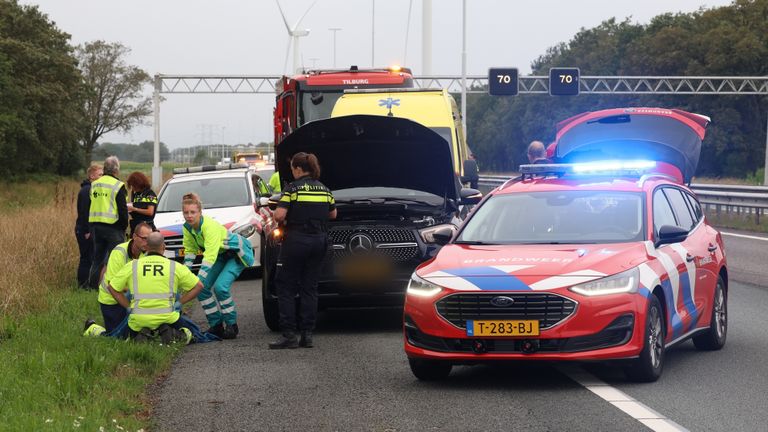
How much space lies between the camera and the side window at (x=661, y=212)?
1007cm

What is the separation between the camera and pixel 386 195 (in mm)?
13500

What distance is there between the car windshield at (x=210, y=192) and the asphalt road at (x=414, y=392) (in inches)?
330

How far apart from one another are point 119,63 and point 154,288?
99721 mm

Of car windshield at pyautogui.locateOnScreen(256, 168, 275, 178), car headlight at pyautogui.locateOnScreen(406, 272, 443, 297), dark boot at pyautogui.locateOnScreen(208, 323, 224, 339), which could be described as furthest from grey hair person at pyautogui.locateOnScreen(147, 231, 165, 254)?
car windshield at pyautogui.locateOnScreen(256, 168, 275, 178)

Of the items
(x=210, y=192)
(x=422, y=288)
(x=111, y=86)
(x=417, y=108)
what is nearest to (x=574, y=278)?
(x=422, y=288)

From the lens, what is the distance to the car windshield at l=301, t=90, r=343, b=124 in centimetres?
2238

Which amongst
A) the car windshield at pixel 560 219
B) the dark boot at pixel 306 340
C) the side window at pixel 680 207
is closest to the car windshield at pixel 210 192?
the dark boot at pixel 306 340

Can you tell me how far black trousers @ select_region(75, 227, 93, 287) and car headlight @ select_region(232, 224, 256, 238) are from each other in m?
2.36

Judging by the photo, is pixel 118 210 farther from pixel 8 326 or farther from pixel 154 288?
pixel 154 288

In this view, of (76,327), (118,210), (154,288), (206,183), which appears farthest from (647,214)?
(206,183)

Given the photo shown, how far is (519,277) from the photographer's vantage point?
8.75m

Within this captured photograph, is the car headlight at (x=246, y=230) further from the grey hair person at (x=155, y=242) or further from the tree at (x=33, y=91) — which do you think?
the tree at (x=33, y=91)

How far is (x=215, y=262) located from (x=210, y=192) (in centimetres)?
834

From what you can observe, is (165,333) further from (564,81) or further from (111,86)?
(111,86)
